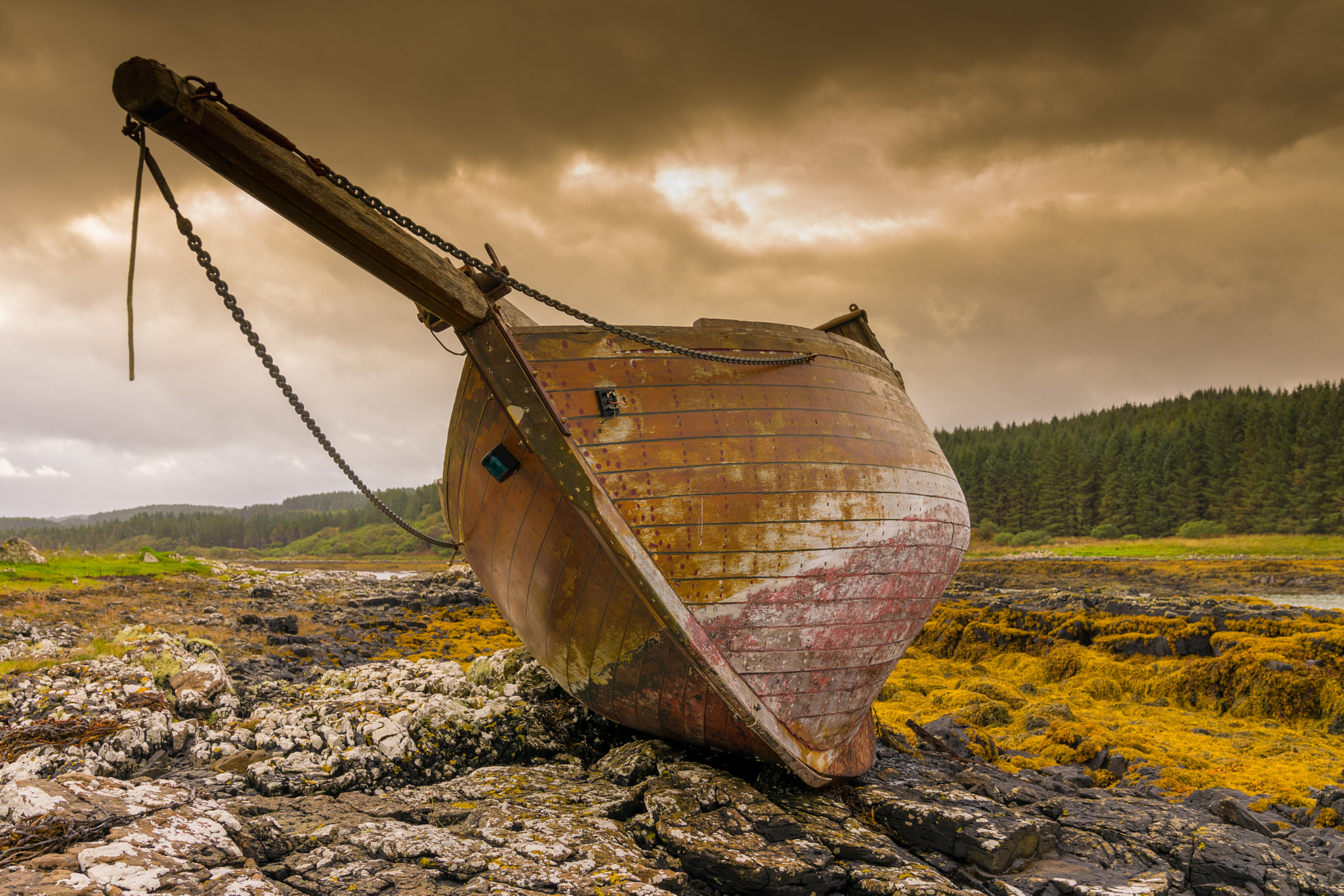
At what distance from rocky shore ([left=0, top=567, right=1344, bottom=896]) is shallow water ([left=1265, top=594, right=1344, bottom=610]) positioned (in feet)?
66.0

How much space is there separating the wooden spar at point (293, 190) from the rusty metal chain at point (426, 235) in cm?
4

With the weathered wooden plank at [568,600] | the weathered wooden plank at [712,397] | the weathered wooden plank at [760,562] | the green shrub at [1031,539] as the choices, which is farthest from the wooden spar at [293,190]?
the green shrub at [1031,539]

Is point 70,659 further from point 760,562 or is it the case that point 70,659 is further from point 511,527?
point 760,562

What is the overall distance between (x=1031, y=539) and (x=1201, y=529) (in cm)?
1204

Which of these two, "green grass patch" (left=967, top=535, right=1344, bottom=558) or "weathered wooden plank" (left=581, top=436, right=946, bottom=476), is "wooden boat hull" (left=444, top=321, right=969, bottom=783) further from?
"green grass patch" (left=967, top=535, right=1344, bottom=558)

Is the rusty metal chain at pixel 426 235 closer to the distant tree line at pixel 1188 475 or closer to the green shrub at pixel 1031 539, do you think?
the distant tree line at pixel 1188 475

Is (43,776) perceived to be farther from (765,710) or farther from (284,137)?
(765,710)

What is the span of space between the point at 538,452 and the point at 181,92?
7.58 feet

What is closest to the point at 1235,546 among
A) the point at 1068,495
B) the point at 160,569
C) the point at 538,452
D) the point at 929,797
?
the point at 1068,495

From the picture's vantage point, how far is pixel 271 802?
4.02 metres

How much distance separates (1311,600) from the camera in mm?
21828

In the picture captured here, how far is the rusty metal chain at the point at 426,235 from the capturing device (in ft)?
9.94

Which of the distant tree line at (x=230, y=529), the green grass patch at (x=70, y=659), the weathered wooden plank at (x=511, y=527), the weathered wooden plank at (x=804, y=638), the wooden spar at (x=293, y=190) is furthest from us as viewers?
the distant tree line at (x=230, y=529)

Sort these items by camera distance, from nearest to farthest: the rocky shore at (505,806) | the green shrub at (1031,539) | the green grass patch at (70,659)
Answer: the rocky shore at (505,806) < the green grass patch at (70,659) < the green shrub at (1031,539)
